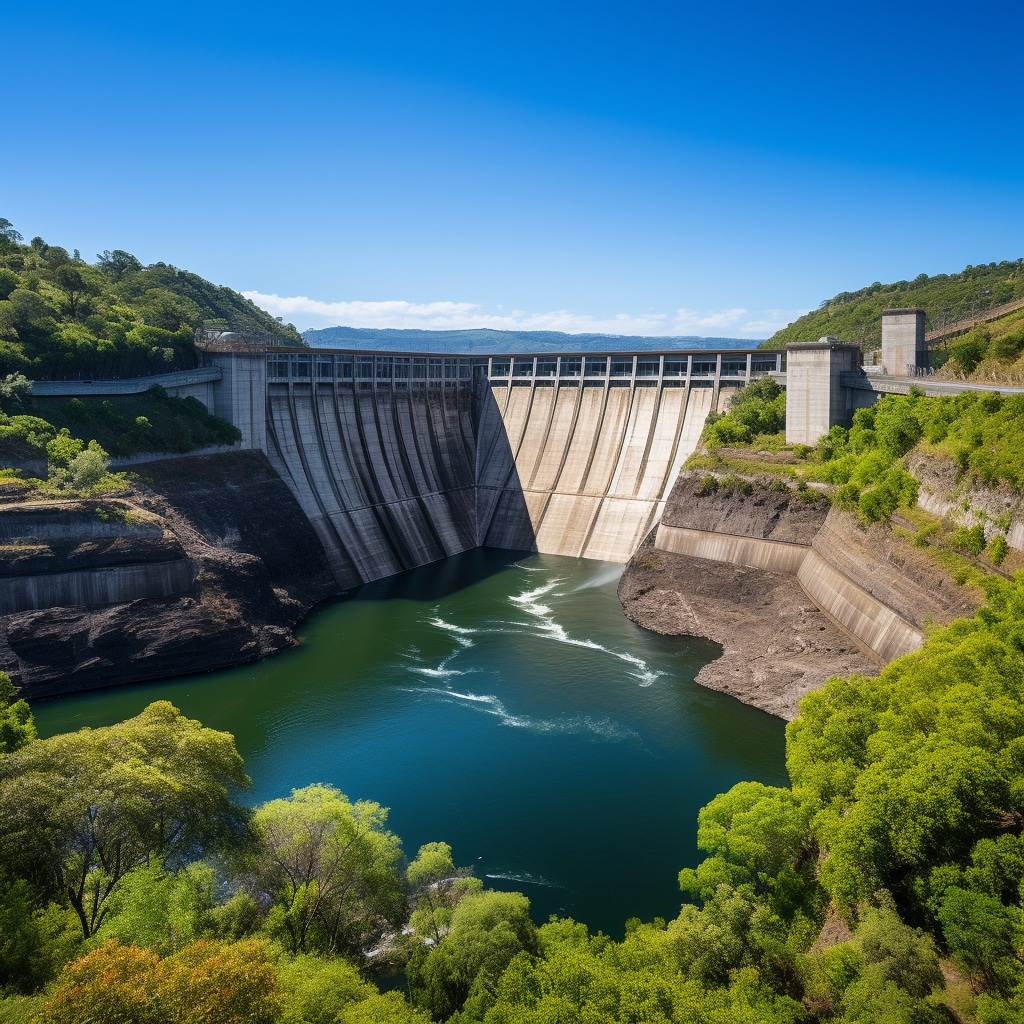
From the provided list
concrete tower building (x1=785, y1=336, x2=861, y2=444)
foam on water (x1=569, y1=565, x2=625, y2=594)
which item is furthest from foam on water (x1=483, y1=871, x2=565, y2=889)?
concrete tower building (x1=785, y1=336, x2=861, y2=444)

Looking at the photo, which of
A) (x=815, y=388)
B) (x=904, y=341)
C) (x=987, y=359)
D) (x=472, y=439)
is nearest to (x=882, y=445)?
(x=815, y=388)

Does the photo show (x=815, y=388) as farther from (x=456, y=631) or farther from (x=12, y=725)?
(x=12, y=725)

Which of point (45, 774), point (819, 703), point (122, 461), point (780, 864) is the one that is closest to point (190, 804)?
point (45, 774)

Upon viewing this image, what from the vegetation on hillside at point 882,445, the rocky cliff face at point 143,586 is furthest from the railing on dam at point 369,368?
the vegetation on hillside at point 882,445

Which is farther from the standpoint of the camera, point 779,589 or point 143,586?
point 779,589

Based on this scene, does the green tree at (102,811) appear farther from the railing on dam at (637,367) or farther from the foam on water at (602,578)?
the railing on dam at (637,367)

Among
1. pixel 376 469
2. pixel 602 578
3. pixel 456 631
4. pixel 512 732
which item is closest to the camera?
pixel 512 732
